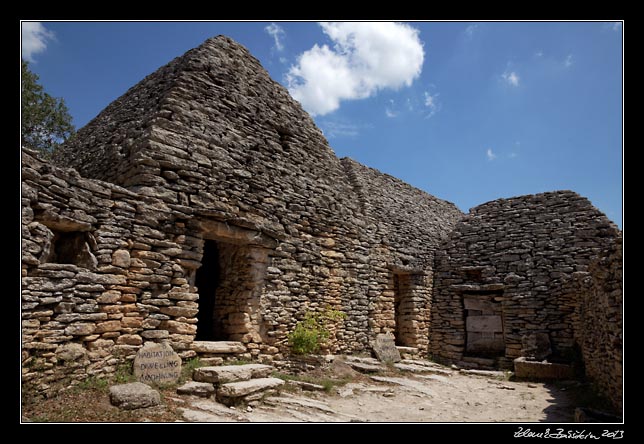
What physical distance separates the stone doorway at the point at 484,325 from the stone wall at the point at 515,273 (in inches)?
1.2

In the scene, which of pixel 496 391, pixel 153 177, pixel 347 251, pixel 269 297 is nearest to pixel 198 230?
pixel 153 177

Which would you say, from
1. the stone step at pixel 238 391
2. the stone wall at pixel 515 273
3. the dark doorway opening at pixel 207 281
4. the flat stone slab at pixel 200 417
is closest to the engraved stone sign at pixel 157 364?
the stone step at pixel 238 391

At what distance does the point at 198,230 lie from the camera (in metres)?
7.79

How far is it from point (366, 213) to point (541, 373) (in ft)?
21.2

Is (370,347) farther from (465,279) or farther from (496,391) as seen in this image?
(465,279)

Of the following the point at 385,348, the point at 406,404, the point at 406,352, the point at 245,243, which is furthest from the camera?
the point at 406,352

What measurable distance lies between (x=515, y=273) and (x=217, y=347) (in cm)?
984

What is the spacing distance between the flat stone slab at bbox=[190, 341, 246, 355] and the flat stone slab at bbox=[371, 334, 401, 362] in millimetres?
4359

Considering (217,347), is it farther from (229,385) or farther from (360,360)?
(360,360)

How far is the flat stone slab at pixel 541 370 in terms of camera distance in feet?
34.5

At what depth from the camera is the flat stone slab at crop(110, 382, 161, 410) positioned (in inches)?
211

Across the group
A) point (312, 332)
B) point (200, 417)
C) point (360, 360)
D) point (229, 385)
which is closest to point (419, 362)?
point (360, 360)

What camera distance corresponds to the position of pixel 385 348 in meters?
11.6

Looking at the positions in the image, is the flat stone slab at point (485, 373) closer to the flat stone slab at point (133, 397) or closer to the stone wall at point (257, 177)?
the stone wall at point (257, 177)
